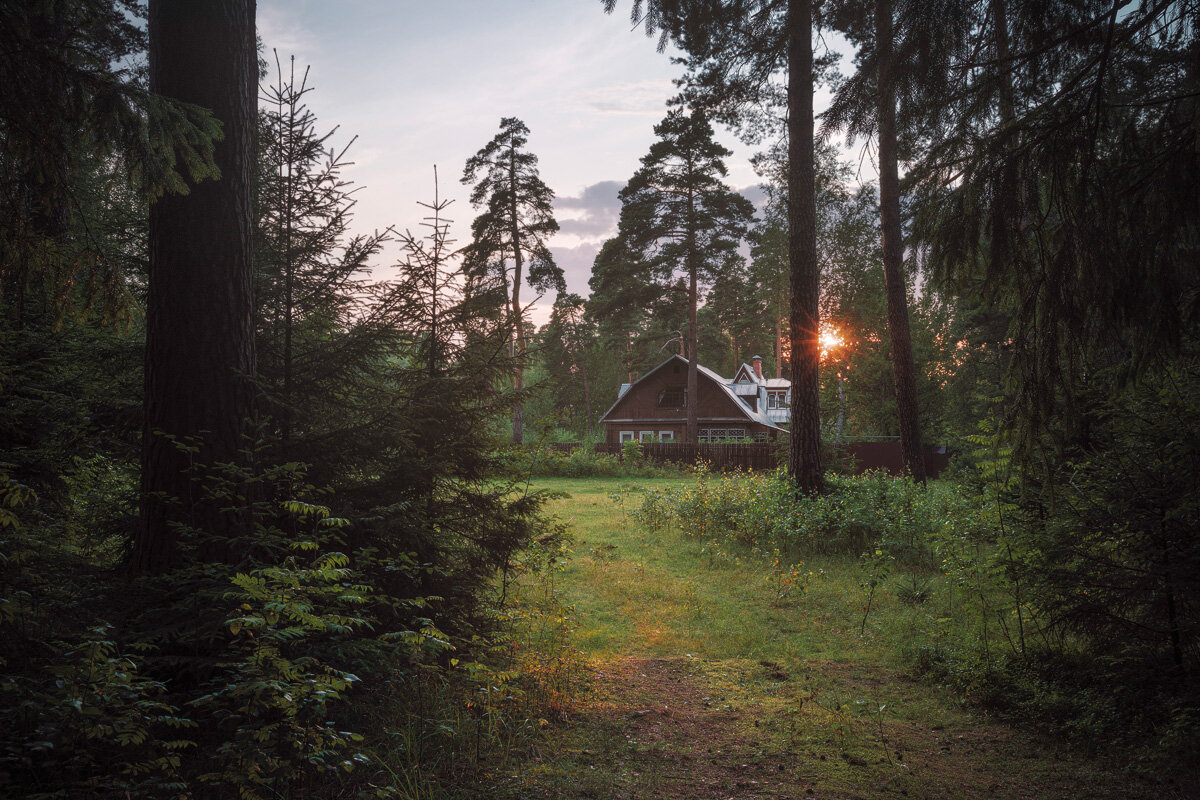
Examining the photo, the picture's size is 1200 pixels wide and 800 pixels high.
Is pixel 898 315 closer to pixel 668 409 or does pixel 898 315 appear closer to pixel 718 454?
pixel 718 454

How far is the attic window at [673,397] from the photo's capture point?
122 ft

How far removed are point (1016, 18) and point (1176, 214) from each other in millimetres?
1601

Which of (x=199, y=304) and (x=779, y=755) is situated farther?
(x=199, y=304)

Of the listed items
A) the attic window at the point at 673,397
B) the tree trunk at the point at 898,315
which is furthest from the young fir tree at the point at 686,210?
the tree trunk at the point at 898,315

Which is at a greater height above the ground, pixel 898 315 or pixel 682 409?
pixel 898 315

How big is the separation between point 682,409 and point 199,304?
3373 centimetres

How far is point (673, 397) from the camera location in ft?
123

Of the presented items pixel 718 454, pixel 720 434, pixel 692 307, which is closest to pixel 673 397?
pixel 720 434

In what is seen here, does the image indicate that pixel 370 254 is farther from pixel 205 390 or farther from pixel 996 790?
pixel 996 790

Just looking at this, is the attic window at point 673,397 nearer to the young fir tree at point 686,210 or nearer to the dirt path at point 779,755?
the young fir tree at point 686,210

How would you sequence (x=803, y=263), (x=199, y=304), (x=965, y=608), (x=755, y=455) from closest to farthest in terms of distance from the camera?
1. (x=199, y=304)
2. (x=965, y=608)
3. (x=803, y=263)
4. (x=755, y=455)

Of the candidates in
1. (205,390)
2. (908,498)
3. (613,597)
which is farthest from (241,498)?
(908,498)

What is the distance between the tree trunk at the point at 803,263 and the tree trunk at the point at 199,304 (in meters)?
9.05

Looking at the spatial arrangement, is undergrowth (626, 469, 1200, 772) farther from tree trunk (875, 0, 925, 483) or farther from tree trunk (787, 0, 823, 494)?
tree trunk (875, 0, 925, 483)
